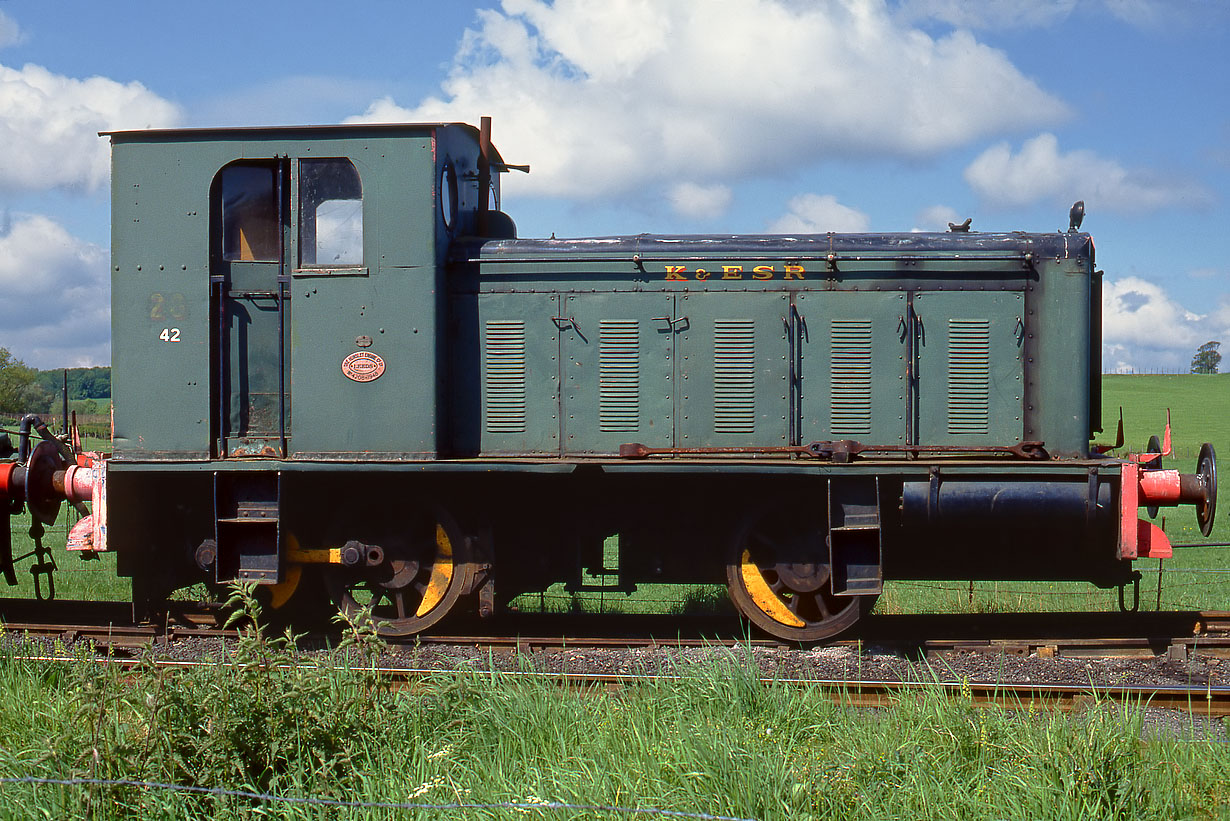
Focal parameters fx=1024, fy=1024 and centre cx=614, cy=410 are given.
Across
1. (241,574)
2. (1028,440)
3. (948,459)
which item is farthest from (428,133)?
(1028,440)

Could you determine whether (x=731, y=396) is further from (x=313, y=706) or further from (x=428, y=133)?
(x=313, y=706)

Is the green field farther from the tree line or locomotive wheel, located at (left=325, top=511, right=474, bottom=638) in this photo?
the tree line

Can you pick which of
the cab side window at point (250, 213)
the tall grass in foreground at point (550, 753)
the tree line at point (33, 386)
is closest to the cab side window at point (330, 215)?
the cab side window at point (250, 213)

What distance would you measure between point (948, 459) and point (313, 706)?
472 centimetres

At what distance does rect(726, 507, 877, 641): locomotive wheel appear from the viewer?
7215 millimetres

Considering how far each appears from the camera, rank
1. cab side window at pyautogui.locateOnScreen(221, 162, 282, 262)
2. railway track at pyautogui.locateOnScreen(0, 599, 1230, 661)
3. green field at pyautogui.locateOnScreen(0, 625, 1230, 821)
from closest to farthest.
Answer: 1. green field at pyautogui.locateOnScreen(0, 625, 1230, 821)
2. railway track at pyautogui.locateOnScreen(0, 599, 1230, 661)
3. cab side window at pyautogui.locateOnScreen(221, 162, 282, 262)

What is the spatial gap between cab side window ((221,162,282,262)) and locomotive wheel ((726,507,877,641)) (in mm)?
3973

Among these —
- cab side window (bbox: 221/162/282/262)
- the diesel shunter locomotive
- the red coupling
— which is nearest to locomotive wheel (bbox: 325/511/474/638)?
the diesel shunter locomotive

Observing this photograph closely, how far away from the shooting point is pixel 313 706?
14.5 ft

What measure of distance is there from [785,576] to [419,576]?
2.67m

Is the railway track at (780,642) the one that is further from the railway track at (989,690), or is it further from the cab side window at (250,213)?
the cab side window at (250,213)

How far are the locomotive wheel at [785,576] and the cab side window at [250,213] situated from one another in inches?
156

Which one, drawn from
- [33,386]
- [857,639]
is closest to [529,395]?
[857,639]

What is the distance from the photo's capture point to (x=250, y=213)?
7340mm
